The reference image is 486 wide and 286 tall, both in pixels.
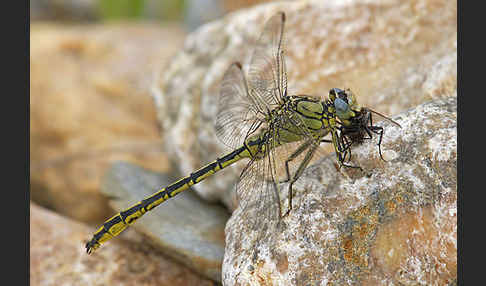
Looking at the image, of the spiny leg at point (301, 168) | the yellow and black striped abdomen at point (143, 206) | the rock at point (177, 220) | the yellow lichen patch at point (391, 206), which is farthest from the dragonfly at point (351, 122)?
the rock at point (177, 220)

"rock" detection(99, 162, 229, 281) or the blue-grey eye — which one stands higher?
the blue-grey eye

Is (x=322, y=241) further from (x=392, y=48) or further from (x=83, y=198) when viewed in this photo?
(x=83, y=198)

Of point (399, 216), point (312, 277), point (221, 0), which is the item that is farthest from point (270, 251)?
point (221, 0)

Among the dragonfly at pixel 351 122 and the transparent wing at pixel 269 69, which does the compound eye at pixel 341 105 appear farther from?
the transparent wing at pixel 269 69

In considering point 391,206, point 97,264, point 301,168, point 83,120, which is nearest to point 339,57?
point 301,168

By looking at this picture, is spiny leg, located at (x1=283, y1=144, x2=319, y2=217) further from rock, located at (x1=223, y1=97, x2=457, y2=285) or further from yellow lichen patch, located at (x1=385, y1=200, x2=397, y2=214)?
yellow lichen patch, located at (x1=385, y1=200, x2=397, y2=214)

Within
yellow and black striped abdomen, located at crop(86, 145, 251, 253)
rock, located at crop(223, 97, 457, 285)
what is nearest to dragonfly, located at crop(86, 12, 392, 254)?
yellow and black striped abdomen, located at crop(86, 145, 251, 253)

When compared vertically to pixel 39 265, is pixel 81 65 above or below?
above
